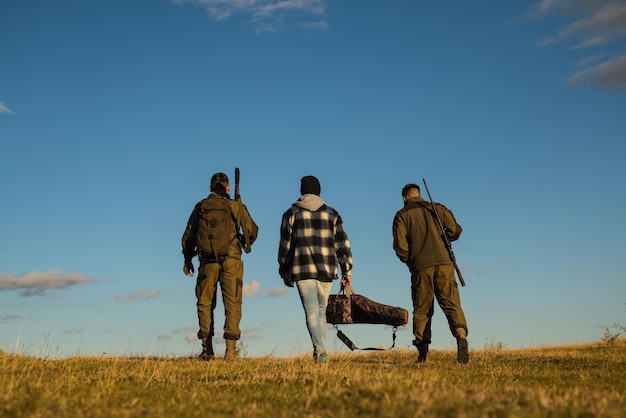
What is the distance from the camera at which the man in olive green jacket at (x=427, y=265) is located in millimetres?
11766

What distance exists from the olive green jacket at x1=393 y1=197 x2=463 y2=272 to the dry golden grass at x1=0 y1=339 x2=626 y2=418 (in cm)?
238

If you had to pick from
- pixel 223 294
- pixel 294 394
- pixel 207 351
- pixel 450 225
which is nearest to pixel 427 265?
pixel 450 225

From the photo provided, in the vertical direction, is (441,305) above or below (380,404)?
above

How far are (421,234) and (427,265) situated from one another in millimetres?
554

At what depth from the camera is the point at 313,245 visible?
35.7ft

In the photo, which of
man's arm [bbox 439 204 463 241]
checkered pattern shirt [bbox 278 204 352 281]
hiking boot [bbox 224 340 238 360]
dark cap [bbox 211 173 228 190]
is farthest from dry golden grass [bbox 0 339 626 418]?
dark cap [bbox 211 173 228 190]

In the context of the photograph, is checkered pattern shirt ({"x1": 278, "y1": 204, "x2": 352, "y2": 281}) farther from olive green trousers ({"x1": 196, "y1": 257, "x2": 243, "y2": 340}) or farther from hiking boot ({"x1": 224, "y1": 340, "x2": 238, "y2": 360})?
hiking boot ({"x1": 224, "y1": 340, "x2": 238, "y2": 360})

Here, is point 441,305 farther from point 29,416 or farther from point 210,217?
point 29,416

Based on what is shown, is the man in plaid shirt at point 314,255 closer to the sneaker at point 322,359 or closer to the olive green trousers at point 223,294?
the sneaker at point 322,359

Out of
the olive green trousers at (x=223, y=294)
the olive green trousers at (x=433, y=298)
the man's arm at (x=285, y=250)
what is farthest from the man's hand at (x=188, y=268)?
the olive green trousers at (x=433, y=298)

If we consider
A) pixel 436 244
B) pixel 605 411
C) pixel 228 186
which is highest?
pixel 228 186

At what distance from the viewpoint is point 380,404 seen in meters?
5.81

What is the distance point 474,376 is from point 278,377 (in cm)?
282

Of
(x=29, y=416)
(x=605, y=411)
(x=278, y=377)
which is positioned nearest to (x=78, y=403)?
(x=29, y=416)
